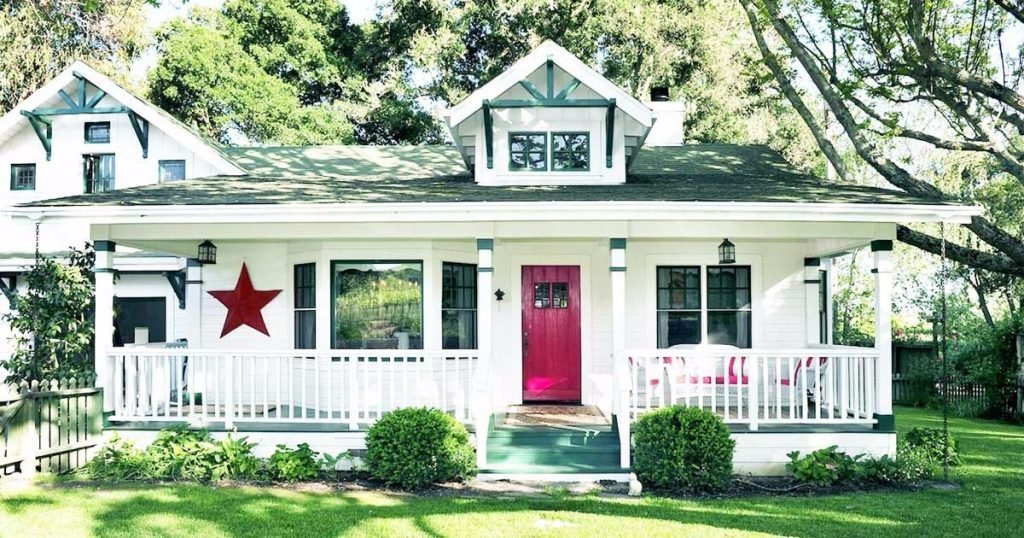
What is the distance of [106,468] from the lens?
8953 millimetres

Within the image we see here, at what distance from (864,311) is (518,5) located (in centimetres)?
1526

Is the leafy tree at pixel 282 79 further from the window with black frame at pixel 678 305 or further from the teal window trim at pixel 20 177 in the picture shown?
the window with black frame at pixel 678 305

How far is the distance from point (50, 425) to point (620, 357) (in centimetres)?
648

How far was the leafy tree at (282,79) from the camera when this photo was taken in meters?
24.6

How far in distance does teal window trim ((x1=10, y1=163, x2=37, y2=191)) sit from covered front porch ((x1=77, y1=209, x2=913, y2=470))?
4554mm

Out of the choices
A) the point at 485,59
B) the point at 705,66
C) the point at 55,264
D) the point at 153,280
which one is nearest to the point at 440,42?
the point at 485,59

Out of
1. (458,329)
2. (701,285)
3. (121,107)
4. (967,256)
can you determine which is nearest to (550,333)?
(458,329)

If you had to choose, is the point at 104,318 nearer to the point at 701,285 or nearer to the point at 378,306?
the point at 378,306

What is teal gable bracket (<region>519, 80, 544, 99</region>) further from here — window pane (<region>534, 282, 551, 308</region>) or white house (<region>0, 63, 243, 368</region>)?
white house (<region>0, 63, 243, 368</region>)

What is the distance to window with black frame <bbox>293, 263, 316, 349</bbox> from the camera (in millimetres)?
11320

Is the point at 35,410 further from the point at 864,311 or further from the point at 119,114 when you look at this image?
the point at 864,311

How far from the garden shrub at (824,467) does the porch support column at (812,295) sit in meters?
3.20

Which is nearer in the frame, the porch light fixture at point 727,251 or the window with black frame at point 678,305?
the porch light fixture at point 727,251

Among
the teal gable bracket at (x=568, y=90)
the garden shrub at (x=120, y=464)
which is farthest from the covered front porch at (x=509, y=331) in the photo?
the teal gable bracket at (x=568, y=90)
